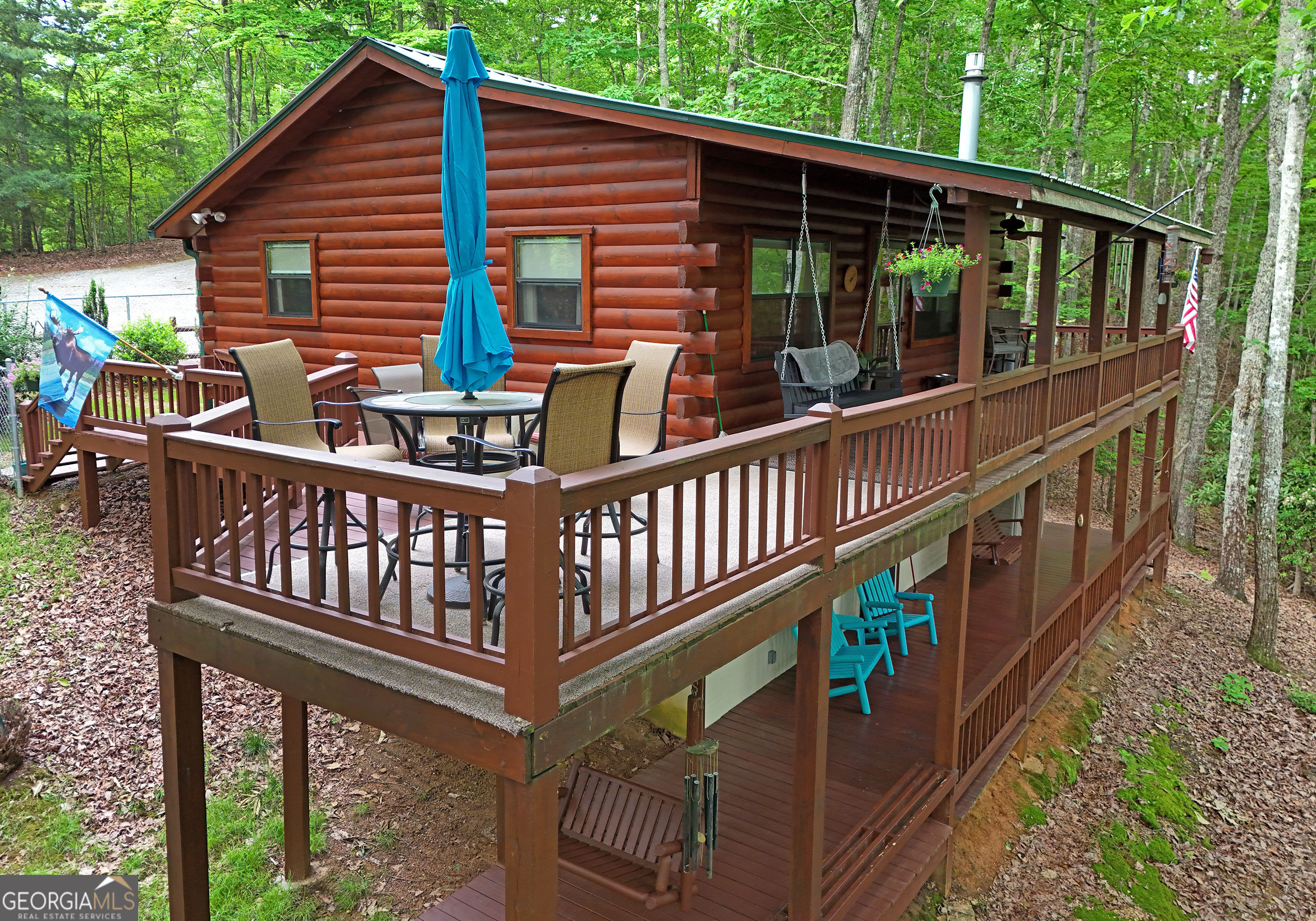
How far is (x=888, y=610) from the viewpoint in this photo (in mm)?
9578

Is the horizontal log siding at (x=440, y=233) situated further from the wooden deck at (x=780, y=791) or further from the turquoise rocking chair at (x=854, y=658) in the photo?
the wooden deck at (x=780, y=791)

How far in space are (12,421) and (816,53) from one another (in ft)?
55.6

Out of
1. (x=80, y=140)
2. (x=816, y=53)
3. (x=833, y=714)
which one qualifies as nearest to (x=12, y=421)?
(x=833, y=714)

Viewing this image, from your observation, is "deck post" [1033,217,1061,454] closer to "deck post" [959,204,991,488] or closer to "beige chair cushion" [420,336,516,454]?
"deck post" [959,204,991,488]

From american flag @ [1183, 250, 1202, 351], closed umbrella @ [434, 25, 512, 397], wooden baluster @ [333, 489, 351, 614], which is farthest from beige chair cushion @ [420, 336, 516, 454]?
american flag @ [1183, 250, 1202, 351]

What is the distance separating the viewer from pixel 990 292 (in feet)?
48.4

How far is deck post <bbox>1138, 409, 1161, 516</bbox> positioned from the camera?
14.7 m

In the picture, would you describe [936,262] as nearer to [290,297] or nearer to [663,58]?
[290,297]

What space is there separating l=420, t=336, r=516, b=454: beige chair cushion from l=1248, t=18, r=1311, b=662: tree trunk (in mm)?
12240

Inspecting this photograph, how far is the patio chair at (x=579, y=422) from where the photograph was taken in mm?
4121

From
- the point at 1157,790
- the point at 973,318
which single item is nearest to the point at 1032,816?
the point at 1157,790

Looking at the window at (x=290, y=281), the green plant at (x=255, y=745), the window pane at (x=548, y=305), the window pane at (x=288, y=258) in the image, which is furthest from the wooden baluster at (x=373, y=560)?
the window pane at (x=288, y=258)

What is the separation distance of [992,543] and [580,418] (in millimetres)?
9669

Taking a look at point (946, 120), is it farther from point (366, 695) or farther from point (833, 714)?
point (366, 695)
